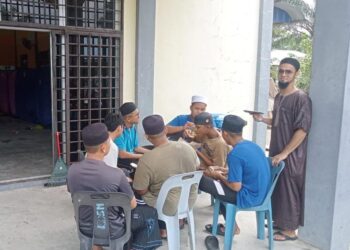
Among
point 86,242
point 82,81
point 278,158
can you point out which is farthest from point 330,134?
point 82,81

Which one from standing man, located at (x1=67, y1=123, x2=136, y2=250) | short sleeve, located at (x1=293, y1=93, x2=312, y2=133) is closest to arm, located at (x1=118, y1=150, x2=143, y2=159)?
standing man, located at (x1=67, y1=123, x2=136, y2=250)

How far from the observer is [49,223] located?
13.4 feet

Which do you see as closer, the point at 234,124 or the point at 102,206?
the point at 102,206

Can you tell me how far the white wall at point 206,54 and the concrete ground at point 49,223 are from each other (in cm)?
204

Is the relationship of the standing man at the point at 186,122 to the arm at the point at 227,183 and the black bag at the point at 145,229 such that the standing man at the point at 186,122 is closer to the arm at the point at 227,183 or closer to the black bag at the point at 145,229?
the arm at the point at 227,183

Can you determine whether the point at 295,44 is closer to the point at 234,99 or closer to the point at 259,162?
the point at 234,99

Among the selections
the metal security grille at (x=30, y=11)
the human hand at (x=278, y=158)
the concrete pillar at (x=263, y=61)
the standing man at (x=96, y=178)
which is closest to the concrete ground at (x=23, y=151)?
the metal security grille at (x=30, y=11)

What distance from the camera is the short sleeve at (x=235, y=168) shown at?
3207mm

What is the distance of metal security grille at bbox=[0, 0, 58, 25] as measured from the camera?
4820 millimetres

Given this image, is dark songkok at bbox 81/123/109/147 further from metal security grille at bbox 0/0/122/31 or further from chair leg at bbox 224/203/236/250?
metal security grille at bbox 0/0/122/31

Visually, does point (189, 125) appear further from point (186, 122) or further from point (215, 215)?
point (215, 215)

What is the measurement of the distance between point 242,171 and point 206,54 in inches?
146

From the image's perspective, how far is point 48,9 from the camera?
200 inches

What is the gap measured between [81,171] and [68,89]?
2997 mm
